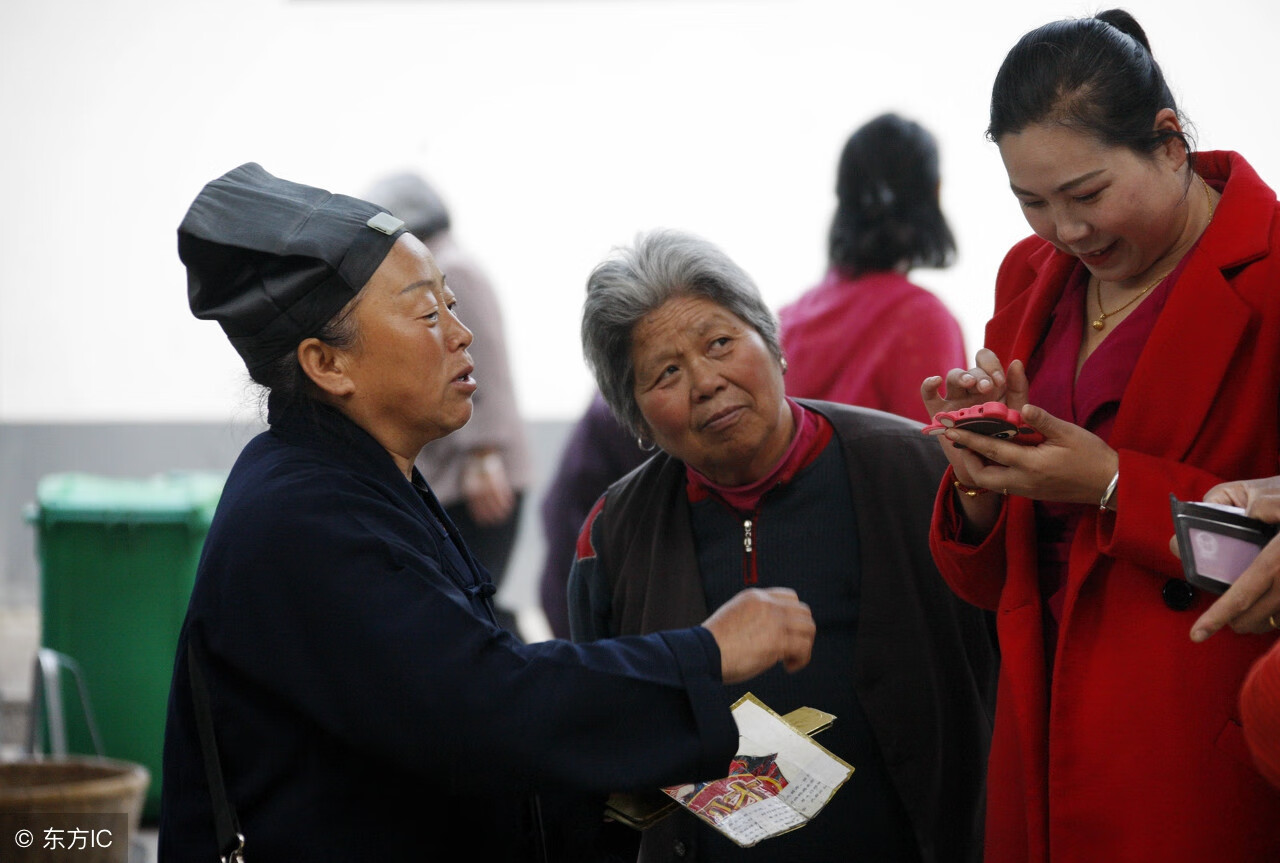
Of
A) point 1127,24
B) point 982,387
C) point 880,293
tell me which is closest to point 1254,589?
point 982,387

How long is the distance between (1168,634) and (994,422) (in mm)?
369

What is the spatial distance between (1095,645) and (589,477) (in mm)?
2240

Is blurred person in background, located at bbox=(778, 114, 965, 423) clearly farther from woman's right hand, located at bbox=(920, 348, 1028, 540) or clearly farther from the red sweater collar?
woman's right hand, located at bbox=(920, 348, 1028, 540)

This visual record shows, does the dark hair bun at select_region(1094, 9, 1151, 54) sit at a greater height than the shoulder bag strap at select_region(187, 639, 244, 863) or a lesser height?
greater

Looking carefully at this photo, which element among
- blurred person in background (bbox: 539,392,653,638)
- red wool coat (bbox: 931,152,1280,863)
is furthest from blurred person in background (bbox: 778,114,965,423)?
red wool coat (bbox: 931,152,1280,863)

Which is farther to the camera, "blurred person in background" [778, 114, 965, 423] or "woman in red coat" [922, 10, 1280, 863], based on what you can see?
"blurred person in background" [778, 114, 965, 423]

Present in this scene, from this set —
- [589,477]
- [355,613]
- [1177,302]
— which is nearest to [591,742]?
[355,613]

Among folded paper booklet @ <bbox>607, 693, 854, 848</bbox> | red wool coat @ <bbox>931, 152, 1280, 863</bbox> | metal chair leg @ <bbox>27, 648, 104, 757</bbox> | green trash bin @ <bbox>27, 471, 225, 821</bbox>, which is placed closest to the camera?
red wool coat @ <bbox>931, 152, 1280, 863</bbox>

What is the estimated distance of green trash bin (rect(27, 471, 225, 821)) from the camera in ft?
15.3

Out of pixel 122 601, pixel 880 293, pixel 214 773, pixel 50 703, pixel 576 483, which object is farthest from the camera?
pixel 122 601

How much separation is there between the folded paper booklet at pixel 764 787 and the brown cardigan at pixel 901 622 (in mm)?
337

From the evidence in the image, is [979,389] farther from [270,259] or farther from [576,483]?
[576,483]

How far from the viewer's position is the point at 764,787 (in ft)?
6.41

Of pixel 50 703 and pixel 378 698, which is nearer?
pixel 378 698
